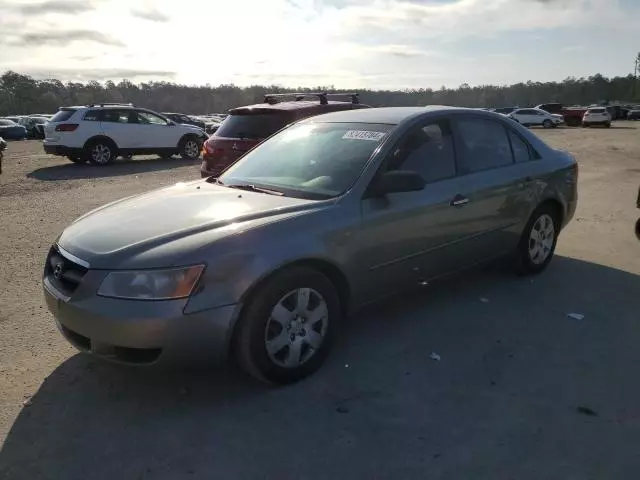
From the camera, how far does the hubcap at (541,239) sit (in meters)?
5.47

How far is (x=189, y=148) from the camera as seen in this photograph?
61.6 feet

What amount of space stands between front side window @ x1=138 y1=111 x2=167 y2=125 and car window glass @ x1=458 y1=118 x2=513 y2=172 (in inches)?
564

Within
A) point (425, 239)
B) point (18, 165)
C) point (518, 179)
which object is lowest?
point (18, 165)

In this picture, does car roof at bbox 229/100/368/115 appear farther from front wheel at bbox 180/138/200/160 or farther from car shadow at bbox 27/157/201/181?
front wheel at bbox 180/138/200/160

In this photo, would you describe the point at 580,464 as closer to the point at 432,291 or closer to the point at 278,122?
the point at 432,291

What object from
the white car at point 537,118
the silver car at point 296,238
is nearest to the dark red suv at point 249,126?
the silver car at point 296,238

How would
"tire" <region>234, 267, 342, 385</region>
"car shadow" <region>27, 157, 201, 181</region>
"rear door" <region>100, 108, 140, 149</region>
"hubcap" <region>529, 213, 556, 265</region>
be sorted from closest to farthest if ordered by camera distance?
1. "tire" <region>234, 267, 342, 385</region>
2. "hubcap" <region>529, 213, 556, 265</region>
3. "car shadow" <region>27, 157, 201, 181</region>
4. "rear door" <region>100, 108, 140, 149</region>

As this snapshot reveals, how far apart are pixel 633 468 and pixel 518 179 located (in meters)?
2.91

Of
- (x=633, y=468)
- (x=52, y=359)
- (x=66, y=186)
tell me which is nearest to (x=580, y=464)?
(x=633, y=468)

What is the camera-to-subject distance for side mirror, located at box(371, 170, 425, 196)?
388 centimetres

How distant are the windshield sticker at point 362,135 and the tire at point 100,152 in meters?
14.0

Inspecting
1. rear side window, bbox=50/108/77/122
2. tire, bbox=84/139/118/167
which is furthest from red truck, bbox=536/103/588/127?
rear side window, bbox=50/108/77/122

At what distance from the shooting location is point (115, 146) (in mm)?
17000

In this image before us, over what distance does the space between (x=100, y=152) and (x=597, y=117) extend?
3690 cm
